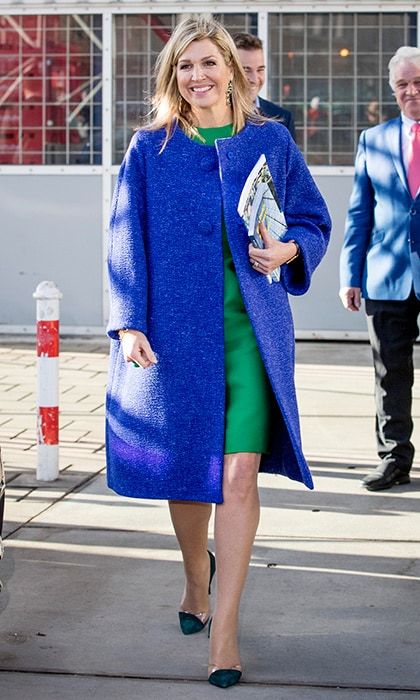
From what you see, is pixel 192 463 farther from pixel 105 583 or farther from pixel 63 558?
pixel 63 558

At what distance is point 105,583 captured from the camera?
495 centimetres

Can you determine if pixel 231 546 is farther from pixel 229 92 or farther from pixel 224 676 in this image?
pixel 229 92

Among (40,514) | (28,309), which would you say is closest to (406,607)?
(40,514)

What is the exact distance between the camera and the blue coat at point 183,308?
13.1 feet

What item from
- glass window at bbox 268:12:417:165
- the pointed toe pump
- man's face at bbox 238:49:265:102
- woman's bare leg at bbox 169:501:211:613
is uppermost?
glass window at bbox 268:12:417:165

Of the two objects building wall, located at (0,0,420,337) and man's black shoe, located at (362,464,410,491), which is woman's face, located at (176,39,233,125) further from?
building wall, located at (0,0,420,337)

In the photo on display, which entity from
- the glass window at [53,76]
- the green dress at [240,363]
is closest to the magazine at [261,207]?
the green dress at [240,363]

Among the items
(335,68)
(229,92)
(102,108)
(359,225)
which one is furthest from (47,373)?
(335,68)

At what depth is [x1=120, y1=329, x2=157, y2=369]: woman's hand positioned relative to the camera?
3939 mm

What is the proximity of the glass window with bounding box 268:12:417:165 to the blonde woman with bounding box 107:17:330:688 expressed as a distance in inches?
296

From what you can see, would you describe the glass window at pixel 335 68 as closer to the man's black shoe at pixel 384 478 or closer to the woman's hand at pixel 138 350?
the man's black shoe at pixel 384 478

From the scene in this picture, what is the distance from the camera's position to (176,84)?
414 centimetres

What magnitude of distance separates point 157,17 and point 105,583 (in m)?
7.66

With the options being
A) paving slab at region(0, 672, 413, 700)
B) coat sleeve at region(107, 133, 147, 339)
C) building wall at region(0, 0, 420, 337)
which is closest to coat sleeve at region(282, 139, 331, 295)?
coat sleeve at region(107, 133, 147, 339)
